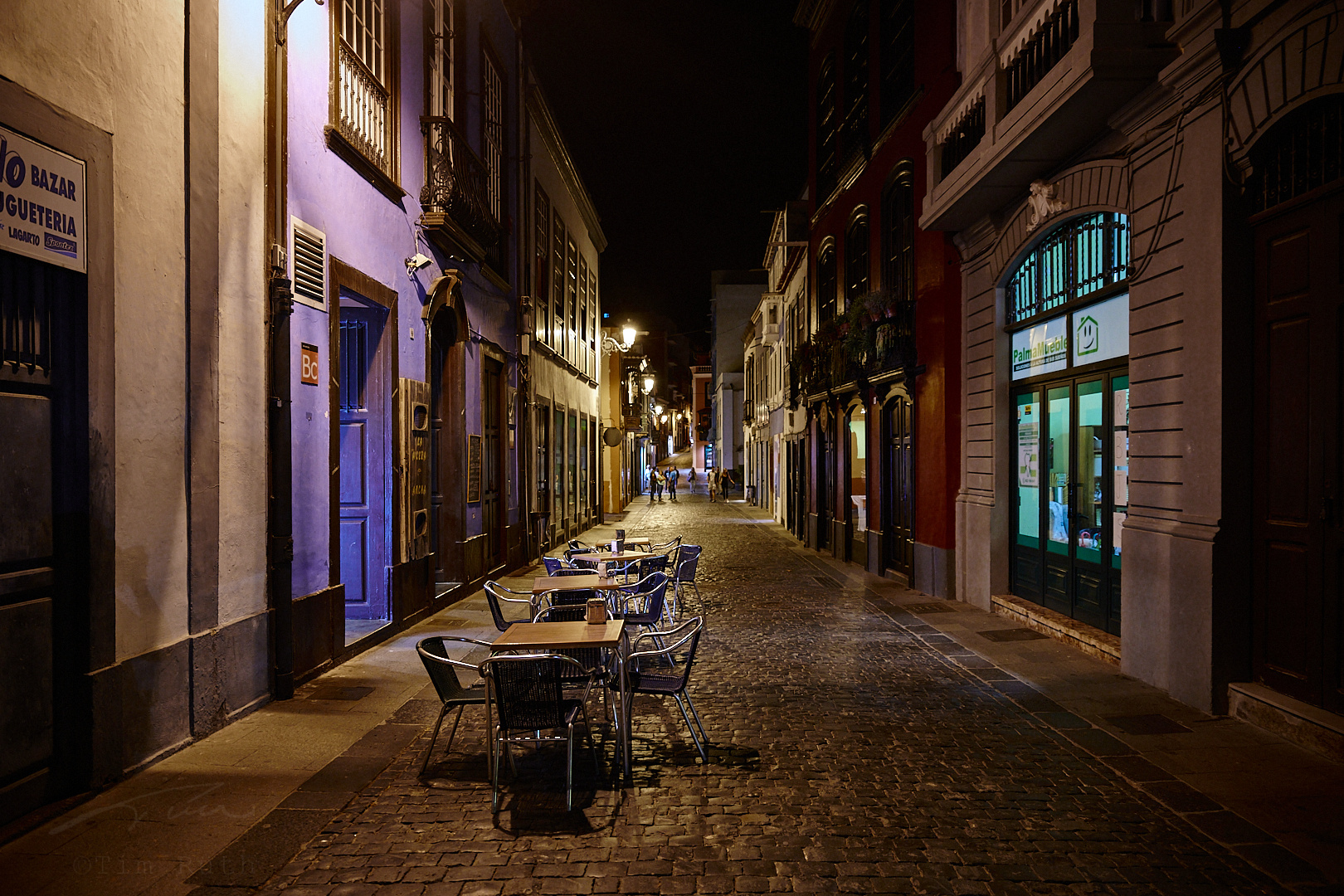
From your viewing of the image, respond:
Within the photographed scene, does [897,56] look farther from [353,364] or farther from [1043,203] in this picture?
[353,364]

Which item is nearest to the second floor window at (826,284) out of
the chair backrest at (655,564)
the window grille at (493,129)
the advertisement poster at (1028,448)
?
the window grille at (493,129)

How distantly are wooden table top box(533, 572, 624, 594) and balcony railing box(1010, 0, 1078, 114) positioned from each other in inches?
263

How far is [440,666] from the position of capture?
5238 mm

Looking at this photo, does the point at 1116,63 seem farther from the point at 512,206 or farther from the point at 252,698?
the point at 512,206

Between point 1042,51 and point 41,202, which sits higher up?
point 1042,51

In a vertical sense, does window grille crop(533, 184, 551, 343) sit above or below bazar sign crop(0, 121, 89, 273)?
above

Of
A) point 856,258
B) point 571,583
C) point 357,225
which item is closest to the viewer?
point 571,583

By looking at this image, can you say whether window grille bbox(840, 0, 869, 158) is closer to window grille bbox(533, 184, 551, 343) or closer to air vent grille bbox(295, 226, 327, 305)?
window grille bbox(533, 184, 551, 343)

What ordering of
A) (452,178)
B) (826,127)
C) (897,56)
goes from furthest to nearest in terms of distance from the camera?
1. (826,127)
2. (897,56)
3. (452,178)

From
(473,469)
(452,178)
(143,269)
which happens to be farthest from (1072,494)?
(143,269)

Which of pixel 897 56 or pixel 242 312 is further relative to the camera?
pixel 897 56

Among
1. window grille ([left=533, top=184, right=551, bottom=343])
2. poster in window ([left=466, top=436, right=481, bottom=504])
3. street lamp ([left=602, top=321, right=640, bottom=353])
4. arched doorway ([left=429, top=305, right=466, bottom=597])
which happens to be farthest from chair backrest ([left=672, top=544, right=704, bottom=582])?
street lamp ([left=602, top=321, right=640, bottom=353])

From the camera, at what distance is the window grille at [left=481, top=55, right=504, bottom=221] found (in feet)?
44.3

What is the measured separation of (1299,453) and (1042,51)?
17.1 ft
